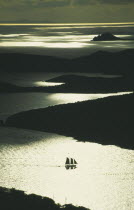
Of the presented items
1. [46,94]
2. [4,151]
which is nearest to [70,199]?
[4,151]

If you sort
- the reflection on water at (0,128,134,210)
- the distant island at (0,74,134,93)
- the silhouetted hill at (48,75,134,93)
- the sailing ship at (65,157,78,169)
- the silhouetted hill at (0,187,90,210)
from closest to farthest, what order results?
the silhouetted hill at (0,187,90,210), the reflection on water at (0,128,134,210), the sailing ship at (65,157,78,169), the distant island at (0,74,134,93), the silhouetted hill at (48,75,134,93)

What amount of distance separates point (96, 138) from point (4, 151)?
823cm

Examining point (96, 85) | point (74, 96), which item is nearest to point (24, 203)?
point (74, 96)

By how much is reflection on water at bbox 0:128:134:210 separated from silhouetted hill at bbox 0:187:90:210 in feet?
16.0

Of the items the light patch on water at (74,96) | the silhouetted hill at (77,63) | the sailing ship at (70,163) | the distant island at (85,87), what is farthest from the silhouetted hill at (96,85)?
the sailing ship at (70,163)

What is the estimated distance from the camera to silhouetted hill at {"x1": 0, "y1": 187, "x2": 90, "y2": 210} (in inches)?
877

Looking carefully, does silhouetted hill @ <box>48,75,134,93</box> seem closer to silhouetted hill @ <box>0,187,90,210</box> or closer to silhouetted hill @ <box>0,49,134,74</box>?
silhouetted hill @ <box>0,49,134,74</box>

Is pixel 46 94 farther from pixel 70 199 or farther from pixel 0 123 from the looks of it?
pixel 70 199

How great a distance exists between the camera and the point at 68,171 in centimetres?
3491

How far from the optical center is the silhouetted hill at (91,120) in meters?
45.0

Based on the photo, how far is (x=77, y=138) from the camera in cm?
4528

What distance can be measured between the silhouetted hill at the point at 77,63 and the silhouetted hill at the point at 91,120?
180 feet

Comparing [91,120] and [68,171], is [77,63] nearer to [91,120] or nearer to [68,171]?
[91,120]

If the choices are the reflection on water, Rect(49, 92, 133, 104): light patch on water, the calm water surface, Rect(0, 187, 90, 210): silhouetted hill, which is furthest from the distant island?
Rect(0, 187, 90, 210): silhouetted hill
